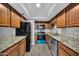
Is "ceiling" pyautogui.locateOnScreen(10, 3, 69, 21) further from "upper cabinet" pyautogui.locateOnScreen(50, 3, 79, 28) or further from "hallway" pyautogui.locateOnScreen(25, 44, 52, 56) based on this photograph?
"hallway" pyautogui.locateOnScreen(25, 44, 52, 56)

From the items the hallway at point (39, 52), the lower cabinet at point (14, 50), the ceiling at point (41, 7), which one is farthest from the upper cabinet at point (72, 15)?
the hallway at point (39, 52)

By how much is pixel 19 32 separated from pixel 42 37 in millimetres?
3082

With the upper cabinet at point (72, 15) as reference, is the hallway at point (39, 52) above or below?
below

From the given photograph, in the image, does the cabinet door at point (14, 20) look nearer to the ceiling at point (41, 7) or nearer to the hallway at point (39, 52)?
the ceiling at point (41, 7)

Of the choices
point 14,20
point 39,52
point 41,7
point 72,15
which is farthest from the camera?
point 39,52

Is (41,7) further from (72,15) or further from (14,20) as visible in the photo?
(72,15)

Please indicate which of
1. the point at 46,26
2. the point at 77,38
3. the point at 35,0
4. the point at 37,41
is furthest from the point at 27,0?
the point at 46,26

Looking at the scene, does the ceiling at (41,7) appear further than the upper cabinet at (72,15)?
Yes

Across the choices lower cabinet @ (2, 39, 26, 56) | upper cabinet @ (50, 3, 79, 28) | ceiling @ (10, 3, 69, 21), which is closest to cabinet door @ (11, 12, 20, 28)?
ceiling @ (10, 3, 69, 21)

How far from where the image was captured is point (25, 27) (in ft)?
18.2

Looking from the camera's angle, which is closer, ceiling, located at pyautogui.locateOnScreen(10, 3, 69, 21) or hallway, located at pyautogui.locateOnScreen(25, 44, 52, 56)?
ceiling, located at pyautogui.locateOnScreen(10, 3, 69, 21)

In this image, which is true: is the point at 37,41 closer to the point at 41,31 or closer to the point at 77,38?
the point at 41,31

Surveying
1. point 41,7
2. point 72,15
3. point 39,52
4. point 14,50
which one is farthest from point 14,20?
point 39,52

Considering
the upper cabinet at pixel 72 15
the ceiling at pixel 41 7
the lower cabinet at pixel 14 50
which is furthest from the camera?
the ceiling at pixel 41 7
